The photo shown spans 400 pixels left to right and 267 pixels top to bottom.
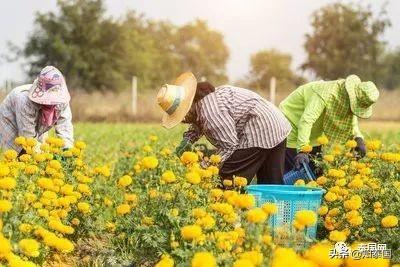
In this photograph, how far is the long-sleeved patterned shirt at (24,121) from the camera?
550cm

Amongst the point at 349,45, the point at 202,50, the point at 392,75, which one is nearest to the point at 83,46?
the point at 349,45

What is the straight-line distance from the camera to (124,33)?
3669 cm

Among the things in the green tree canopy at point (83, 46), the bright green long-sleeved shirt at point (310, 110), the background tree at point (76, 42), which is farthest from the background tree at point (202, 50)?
the bright green long-sleeved shirt at point (310, 110)

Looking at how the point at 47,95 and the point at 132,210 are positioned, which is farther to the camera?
the point at 47,95

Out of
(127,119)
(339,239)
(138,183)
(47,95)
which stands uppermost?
(47,95)

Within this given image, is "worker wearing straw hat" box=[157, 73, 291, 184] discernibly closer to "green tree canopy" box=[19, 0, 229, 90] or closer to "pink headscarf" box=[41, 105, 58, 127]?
"pink headscarf" box=[41, 105, 58, 127]

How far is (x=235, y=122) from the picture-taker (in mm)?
4758

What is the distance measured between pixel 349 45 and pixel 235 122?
117ft

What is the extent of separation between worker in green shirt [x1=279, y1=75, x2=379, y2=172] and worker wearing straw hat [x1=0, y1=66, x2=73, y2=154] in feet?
5.75

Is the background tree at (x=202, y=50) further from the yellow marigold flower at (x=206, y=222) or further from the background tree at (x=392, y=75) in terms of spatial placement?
the yellow marigold flower at (x=206, y=222)

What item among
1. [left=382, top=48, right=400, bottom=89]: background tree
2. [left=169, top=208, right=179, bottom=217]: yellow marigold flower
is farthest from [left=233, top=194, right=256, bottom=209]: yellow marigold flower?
[left=382, top=48, right=400, bottom=89]: background tree

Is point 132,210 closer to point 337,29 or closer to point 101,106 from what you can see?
point 101,106

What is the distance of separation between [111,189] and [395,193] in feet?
6.93

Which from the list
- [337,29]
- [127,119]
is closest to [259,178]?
[127,119]
